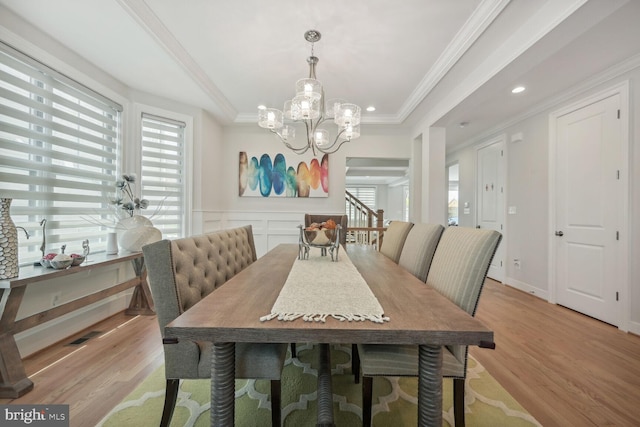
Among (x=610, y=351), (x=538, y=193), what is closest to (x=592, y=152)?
(x=538, y=193)

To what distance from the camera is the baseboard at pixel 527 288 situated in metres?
3.36

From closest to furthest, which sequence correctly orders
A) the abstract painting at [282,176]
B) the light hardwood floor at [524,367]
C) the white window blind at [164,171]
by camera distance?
1. the light hardwood floor at [524,367]
2. the white window blind at [164,171]
3. the abstract painting at [282,176]

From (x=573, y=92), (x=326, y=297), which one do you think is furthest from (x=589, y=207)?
(x=326, y=297)

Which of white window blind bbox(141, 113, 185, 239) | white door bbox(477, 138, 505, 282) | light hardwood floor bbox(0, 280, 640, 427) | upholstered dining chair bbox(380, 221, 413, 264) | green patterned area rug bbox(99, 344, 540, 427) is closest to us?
green patterned area rug bbox(99, 344, 540, 427)

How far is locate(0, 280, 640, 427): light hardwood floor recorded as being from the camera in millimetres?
1473

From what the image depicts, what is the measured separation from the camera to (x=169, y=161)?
347 centimetres

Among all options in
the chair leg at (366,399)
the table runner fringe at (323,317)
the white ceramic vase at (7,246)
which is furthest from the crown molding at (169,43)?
the chair leg at (366,399)

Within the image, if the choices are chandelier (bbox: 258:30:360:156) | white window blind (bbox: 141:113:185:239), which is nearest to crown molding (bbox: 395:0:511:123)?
chandelier (bbox: 258:30:360:156)

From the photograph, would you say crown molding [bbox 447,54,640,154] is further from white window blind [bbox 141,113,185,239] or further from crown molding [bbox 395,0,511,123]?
white window blind [bbox 141,113,185,239]

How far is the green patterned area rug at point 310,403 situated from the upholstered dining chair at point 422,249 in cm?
70

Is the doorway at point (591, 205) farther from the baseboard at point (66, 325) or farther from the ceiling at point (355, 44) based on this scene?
the baseboard at point (66, 325)

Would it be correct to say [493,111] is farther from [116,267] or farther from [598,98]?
[116,267]

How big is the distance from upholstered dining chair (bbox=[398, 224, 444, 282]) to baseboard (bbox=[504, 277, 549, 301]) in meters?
2.65

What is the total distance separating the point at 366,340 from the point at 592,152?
3500 mm
